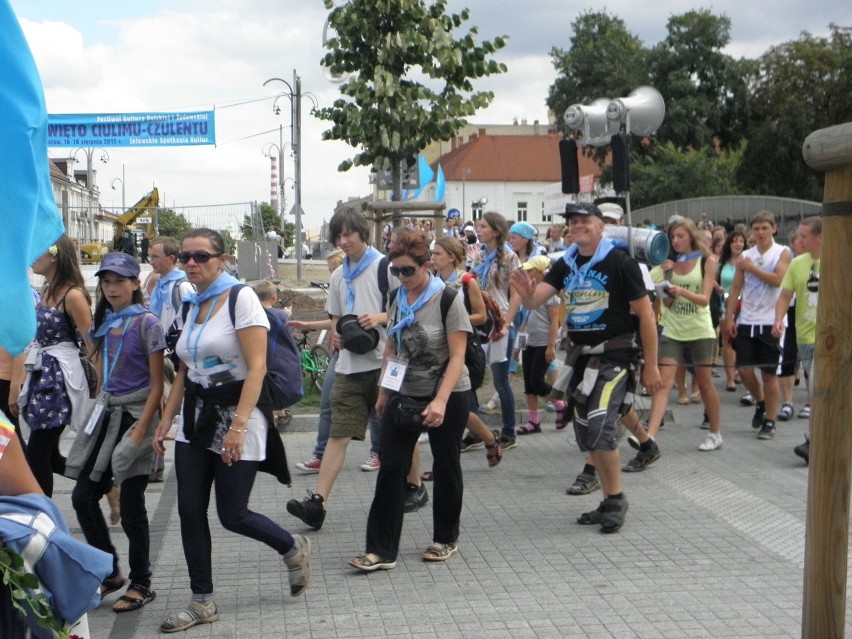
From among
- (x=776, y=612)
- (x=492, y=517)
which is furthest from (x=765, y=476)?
(x=776, y=612)

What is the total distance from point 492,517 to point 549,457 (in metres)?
2.08

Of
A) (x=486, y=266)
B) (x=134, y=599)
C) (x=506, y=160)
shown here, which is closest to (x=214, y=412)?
(x=134, y=599)

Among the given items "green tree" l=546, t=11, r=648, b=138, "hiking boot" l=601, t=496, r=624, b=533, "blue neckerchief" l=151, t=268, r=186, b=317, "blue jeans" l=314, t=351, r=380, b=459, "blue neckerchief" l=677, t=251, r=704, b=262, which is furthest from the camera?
"green tree" l=546, t=11, r=648, b=138

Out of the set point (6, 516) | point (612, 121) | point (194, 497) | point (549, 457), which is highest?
point (612, 121)

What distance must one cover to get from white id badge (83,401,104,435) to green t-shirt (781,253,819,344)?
5.70m

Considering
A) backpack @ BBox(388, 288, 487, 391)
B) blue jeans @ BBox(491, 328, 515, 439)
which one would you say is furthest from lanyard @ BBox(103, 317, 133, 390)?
blue jeans @ BBox(491, 328, 515, 439)

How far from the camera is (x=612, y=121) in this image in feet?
39.9

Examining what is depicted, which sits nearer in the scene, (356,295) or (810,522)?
(810,522)

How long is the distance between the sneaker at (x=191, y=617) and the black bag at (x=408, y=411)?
1351 mm

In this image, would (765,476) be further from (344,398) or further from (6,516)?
(6,516)

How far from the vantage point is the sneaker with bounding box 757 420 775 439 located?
9961 mm

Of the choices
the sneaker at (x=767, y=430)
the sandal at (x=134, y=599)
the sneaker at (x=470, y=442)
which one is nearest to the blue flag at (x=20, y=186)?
the sandal at (x=134, y=599)

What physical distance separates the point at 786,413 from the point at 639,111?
376cm

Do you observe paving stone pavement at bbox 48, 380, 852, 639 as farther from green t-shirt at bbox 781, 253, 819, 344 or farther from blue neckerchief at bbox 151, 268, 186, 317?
blue neckerchief at bbox 151, 268, 186, 317
